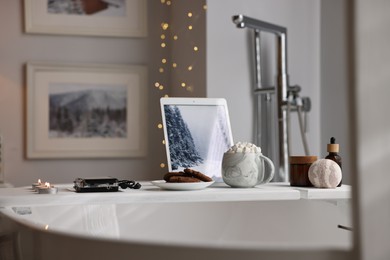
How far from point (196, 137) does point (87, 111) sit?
5.38ft

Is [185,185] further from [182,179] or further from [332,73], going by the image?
[332,73]

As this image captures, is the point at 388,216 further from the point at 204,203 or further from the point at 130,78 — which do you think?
the point at 130,78

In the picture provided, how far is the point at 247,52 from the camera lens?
3.10 metres

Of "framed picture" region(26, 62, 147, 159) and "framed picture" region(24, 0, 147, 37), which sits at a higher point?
"framed picture" region(24, 0, 147, 37)

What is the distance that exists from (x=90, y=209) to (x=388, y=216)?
0.84 meters

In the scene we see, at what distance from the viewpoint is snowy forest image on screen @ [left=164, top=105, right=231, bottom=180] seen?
1794 mm

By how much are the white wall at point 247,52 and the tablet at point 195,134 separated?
113cm

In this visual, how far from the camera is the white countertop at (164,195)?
1.38 meters

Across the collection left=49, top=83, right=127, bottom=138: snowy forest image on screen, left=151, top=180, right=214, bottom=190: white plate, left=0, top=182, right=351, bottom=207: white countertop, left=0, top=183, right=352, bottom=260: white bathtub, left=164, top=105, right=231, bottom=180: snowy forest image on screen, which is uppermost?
left=49, top=83, right=127, bottom=138: snowy forest image on screen

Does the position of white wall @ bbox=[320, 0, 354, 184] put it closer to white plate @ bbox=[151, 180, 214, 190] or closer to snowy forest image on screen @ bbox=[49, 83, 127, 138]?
snowy forest image on screen @ bbox=[49, 83, 127, 138]

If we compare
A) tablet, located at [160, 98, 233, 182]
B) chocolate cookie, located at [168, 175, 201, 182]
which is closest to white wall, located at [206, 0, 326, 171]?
tablet, located at [160, 98, 233, 182]

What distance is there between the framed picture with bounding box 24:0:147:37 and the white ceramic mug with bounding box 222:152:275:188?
6.40 feet

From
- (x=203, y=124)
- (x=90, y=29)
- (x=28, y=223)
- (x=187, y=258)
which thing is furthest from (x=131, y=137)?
(x=187, y=258)

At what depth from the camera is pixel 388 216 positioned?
68cm
